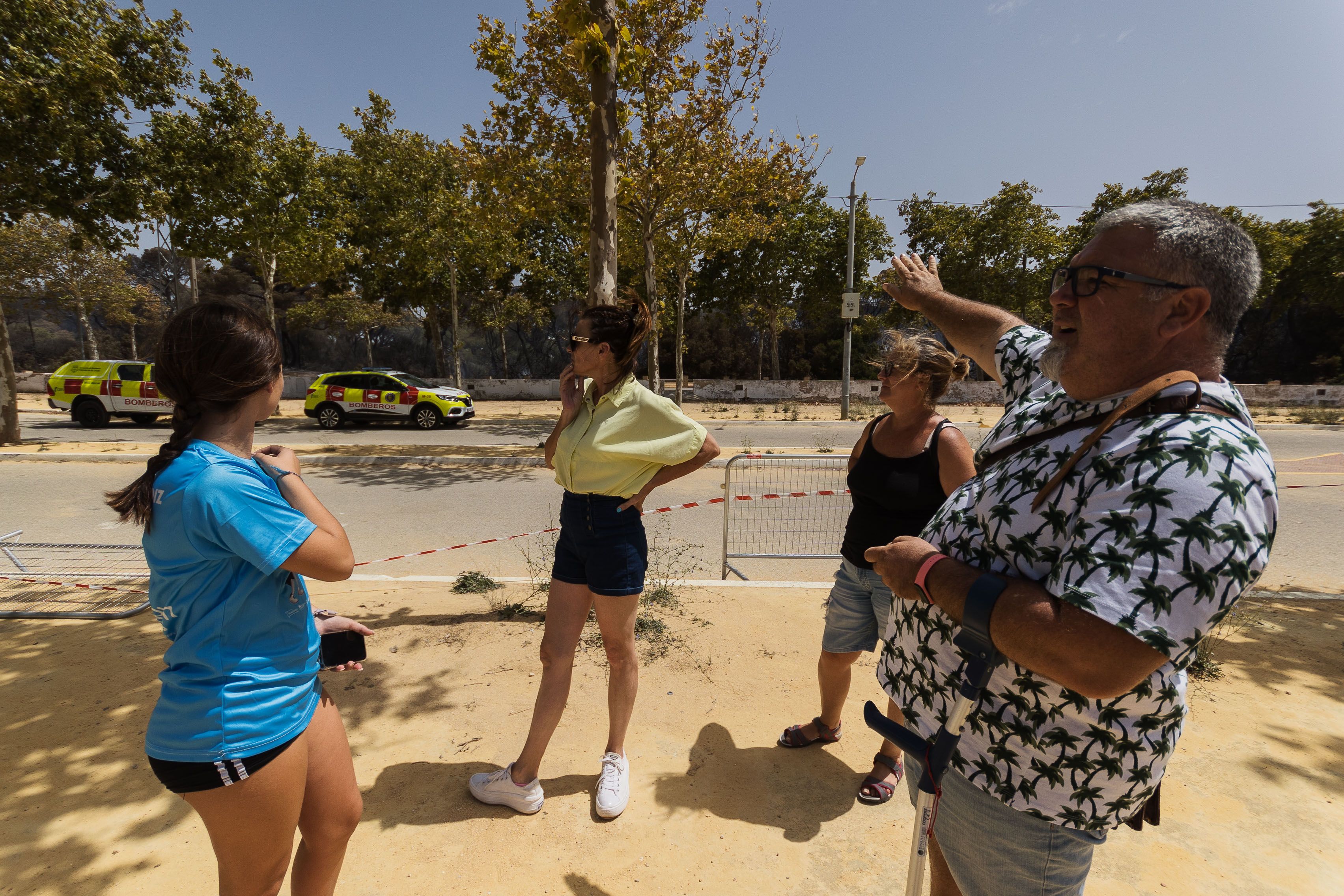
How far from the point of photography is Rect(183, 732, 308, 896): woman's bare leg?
1421mm

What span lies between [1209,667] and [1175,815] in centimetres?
159

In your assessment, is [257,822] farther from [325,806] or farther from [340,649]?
[340,649]

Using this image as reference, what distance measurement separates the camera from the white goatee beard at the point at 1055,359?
1390 millimetres

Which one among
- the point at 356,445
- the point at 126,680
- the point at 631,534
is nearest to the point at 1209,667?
the point at 631,534

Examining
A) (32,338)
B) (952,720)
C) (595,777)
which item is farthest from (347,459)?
(32,338)

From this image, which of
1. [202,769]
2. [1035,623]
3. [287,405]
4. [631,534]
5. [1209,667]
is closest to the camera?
[1035,623]

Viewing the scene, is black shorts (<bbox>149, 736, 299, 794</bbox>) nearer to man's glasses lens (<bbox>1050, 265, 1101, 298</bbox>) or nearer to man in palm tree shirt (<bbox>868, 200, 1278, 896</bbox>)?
man in palm tree shirt (<bbox>868, 200, 1278, 896</bbox>)

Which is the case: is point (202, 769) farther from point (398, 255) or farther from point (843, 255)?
point (843, 255)

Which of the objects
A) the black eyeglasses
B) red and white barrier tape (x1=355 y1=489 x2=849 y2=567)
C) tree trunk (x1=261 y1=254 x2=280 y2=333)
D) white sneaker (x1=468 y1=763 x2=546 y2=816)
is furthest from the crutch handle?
tree trunk (x1=261 y1=254 x2=280 y2=333)

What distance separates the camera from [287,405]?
24578 mm

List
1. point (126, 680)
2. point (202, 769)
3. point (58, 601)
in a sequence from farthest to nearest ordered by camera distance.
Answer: point (58, 601) → point (126, 680) → point (202, 769)

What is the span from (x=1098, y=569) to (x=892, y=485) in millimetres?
1637

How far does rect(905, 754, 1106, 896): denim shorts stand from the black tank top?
46.8 inches

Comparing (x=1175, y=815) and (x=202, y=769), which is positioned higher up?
(x=202, y=769)
